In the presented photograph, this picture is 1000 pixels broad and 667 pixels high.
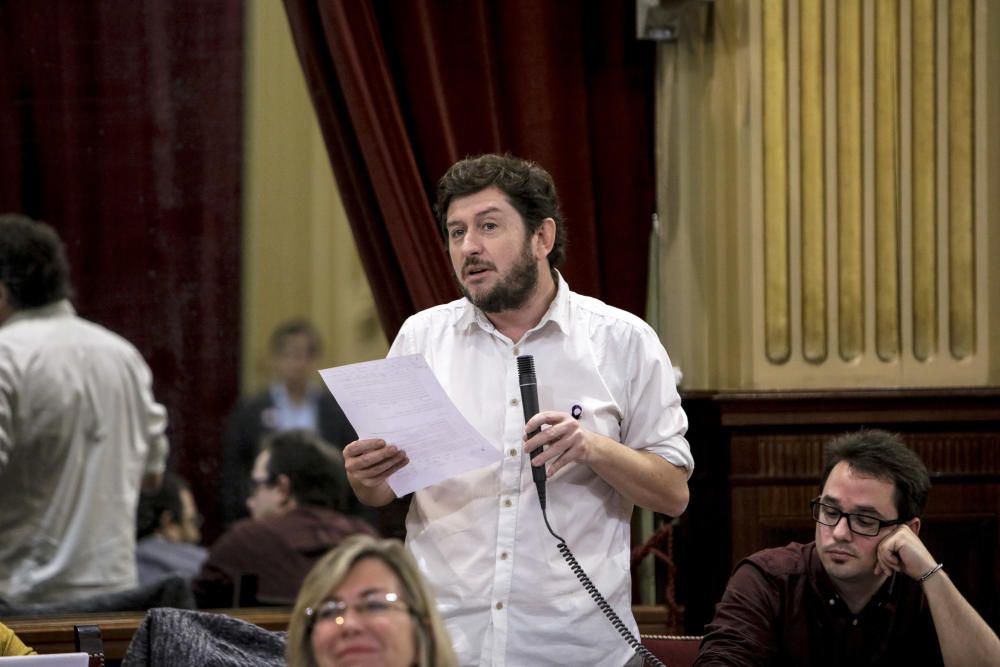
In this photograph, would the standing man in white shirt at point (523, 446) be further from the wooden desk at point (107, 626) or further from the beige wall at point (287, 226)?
the beige wall at point (287, 226)

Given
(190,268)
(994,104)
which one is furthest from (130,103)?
(994,104)

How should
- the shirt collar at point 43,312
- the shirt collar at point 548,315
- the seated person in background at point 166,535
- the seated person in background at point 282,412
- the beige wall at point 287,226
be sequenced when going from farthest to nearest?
the beige wall at point 287,226 → the seated person in background at point 282,412 → the seated person in background at point 166,535 → the shirt collar at point 43,312 → the shirt collar at point 548,315

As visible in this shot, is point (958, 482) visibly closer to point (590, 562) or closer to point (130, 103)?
point (590, 562)

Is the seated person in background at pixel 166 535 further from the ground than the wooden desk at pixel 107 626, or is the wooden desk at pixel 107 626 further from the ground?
the wooden desk at pixel 107 626

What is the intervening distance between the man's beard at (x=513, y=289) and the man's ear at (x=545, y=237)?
0.04 meters

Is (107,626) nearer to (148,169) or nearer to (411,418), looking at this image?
(411,418)

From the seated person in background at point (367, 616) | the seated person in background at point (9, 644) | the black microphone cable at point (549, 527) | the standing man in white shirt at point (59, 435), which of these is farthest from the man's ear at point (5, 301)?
the seated person in background at point (367, 616)

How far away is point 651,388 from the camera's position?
99.9 inches

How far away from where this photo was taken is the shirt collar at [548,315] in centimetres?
255

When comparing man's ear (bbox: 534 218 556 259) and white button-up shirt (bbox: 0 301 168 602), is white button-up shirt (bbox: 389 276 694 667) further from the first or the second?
white button-up shirt (bbox: 0 301 168 602)

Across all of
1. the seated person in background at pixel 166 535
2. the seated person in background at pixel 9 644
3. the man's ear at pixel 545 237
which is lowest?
the seated person in background at pixel 166 535

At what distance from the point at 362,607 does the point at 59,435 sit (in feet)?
9.39

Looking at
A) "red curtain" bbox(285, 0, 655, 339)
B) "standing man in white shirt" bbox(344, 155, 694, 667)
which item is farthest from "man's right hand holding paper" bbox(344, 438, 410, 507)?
"red curtain" bbox(285, 0, 655, 339)

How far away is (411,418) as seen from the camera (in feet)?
7.68
